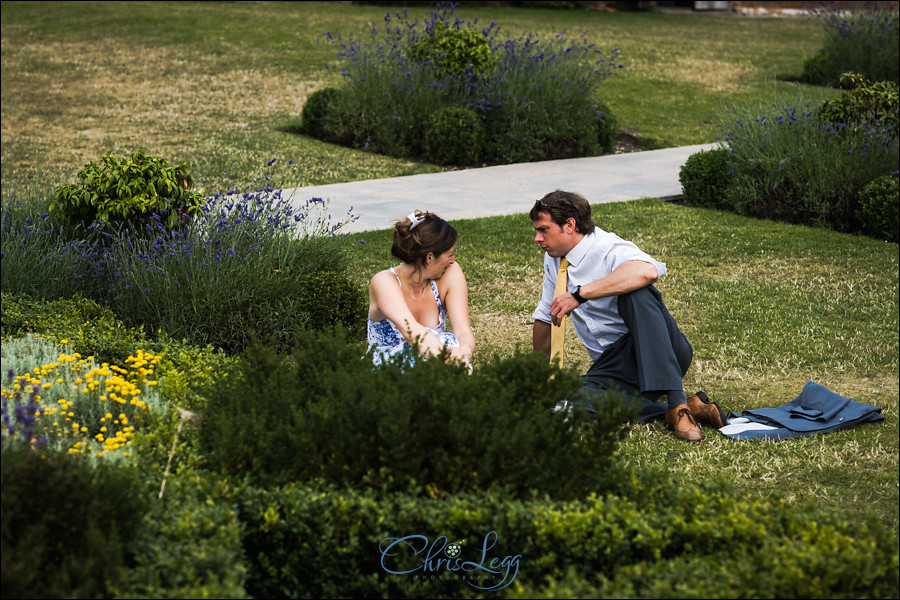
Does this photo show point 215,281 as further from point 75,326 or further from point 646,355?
point 646,355

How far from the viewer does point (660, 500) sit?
127 inches

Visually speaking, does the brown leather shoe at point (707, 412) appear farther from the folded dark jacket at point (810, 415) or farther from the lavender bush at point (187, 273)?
the lavender bush at point (187, 273)

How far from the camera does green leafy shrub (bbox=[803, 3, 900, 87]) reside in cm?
1688

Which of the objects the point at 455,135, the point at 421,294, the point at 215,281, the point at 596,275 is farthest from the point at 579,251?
the point at 455,135

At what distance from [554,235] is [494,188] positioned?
5.54 m

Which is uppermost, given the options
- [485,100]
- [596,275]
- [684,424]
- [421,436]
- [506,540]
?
[485,100]

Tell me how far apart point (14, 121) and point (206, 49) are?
6.69 metres

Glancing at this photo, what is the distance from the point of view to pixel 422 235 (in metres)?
4.67

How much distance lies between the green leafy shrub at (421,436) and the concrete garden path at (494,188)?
513 cm

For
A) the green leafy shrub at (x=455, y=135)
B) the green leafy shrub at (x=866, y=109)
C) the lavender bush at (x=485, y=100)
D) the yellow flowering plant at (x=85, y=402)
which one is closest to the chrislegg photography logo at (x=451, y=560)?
the yellow flowering plant at (x=85, y=402)

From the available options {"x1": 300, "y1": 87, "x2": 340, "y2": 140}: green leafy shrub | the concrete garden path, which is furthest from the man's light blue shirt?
{"x1": 300, "y1": 87, "x2": 340, "y2": 140}: green leafy shrub

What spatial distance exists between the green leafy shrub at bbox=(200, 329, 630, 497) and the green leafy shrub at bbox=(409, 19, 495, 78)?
9.59 m

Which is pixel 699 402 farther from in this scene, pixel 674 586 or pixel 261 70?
pixel 261 70

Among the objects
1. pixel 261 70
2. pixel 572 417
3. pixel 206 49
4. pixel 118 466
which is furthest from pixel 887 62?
pixel 118 466
